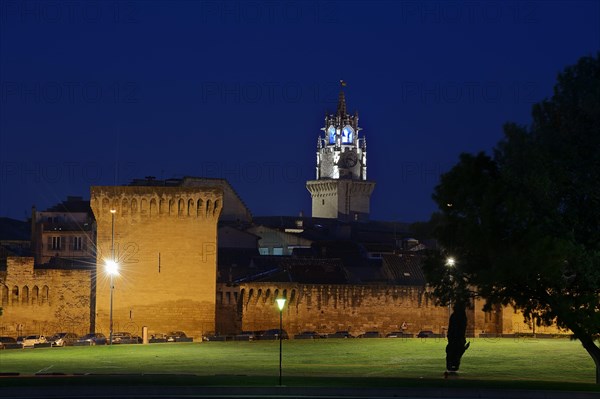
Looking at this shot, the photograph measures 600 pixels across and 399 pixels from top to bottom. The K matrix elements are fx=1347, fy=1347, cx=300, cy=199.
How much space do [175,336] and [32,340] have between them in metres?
6.42

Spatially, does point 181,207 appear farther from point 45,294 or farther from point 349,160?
point 349,160

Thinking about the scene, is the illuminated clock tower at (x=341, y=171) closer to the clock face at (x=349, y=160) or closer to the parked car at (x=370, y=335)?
the clock face at (x=349, y=160)

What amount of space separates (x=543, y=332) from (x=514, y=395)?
3958 cm

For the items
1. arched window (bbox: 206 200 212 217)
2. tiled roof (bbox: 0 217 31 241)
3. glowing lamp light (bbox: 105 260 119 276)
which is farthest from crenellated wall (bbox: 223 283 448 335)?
tiled roof (bbox: 0 217 31 241)

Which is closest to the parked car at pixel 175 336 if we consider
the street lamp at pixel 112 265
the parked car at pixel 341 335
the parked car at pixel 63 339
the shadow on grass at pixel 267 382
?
the street lamp at pixel 112 265

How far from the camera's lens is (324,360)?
5038cm

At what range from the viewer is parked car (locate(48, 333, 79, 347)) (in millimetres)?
59169

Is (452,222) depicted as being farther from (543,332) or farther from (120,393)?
(543,332)

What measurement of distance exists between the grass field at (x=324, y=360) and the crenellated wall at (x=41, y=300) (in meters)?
6.62

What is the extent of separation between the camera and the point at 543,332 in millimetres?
72250

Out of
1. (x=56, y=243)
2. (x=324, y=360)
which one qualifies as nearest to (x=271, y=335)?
(x=324, y=360)

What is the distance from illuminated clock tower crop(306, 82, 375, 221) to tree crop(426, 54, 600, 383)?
138229 millimetres

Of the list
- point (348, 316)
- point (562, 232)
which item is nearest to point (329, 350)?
point (348, 316)

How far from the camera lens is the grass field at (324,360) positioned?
1719 inches
